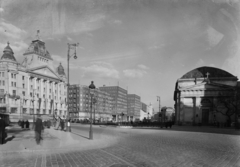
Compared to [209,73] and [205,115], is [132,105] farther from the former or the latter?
[205,115]

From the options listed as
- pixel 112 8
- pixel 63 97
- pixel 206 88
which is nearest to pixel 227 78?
pixel 206 88

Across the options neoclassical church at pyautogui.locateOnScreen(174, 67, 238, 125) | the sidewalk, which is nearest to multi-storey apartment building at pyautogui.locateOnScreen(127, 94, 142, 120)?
neoclassical church at pyautogui.locateOnScreen(174, 67, 238, 125)

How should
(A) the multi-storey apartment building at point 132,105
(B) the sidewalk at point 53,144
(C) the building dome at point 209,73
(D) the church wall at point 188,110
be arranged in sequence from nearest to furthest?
(B) the sidewalk at point 53,144, (D) the church wall at point 188,110, (C) the building dome at point 209,73, (A) the multi-storey apartment building at point 132,105

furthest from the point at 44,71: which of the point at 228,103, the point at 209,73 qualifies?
the point at 209,73

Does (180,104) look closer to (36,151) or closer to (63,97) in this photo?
(63,97)

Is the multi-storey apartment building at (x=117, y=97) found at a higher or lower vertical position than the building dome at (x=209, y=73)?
lower

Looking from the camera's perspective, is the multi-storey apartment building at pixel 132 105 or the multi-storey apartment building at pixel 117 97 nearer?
the multi-storey apartment building at pixel 117 97

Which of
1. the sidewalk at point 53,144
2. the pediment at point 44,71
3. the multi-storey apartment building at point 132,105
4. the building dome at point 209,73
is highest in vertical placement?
the building dome at point 209,73

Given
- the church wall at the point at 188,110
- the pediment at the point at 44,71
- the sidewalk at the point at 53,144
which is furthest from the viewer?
the church wall at the point at 188,110

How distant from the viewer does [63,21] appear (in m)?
9.51

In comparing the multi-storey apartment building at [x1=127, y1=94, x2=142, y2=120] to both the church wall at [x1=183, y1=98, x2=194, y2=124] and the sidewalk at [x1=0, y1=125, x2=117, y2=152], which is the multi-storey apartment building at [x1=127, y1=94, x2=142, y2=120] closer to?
the church wall at [x1=183, y1=98, x2=194, y2=124]

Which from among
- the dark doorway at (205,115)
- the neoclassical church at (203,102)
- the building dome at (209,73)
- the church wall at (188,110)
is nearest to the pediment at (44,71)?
the neoclassical church at (203,102)

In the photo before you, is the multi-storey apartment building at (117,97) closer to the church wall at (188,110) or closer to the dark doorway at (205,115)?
the church wall at (188,110)

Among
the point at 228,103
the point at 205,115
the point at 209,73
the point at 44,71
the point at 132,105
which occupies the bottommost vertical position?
the point at 132,105
